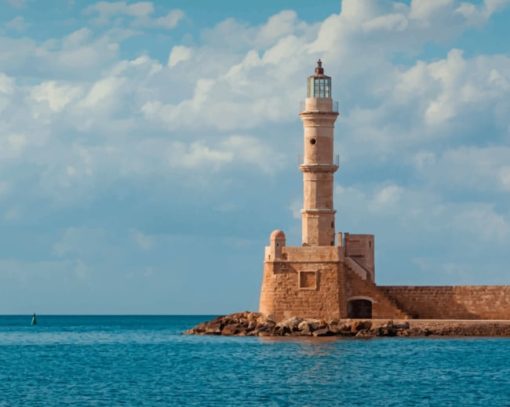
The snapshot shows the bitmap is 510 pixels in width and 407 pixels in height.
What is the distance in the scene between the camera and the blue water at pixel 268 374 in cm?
3072

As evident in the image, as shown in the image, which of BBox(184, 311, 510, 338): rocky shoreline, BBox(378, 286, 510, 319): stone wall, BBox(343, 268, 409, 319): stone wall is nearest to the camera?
BBox(184, 311, 510, 338): rocky shoreline

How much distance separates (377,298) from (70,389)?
56.9 feet

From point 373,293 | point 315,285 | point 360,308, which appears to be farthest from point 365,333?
point 360,308

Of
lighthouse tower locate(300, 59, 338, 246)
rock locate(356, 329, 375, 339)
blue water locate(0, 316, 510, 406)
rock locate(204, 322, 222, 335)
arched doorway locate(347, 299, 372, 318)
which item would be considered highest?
lighthouse tower locate(300, 59, 338, 246)

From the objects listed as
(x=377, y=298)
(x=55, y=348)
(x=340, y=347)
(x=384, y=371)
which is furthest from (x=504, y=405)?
(x=55, y=348)

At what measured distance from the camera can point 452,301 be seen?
48250 mm

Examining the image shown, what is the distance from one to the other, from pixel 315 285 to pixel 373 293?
2.23 metres

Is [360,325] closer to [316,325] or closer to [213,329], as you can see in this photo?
[316,325]

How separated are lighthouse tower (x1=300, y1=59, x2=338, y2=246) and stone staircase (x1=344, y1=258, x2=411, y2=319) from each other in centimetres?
141

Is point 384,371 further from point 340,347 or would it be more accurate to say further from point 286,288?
point 286,288

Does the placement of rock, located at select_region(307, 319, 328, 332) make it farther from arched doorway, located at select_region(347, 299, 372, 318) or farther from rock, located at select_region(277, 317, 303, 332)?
arched doorway, located at select_region(347, 299, 372, 318)

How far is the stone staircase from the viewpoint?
4794 cm

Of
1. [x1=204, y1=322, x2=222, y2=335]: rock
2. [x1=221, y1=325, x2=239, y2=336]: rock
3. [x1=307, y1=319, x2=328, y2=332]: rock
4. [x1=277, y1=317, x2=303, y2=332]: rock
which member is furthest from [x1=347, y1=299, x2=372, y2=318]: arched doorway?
[x1=204, y1=322, x2=222, y2=335]: rock

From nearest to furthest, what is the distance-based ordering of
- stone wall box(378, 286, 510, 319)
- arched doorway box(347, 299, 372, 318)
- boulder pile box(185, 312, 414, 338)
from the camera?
boulder pile box(185, 312, 414, 338), stone wall box(378, 286, 510, 319), arched doorway box(347, 299, 372, 318)
